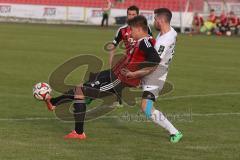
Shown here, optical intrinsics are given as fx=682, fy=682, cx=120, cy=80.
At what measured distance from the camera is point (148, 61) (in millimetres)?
10844

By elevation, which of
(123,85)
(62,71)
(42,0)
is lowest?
(42,0)

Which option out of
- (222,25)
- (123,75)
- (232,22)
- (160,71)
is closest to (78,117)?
(123,75)

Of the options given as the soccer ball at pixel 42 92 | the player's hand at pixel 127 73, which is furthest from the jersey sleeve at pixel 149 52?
the soccer ball at pixel 42 92

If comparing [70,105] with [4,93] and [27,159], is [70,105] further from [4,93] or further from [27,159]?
[27,159]

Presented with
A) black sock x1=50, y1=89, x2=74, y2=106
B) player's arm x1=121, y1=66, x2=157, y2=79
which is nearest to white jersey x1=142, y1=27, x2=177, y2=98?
player's arm x1=121, y1=66, x2=157, y2=79

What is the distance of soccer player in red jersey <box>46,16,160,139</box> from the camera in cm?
1079

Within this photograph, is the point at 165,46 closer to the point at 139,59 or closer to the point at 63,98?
the point at 139,59

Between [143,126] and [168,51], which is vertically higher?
[168,51]

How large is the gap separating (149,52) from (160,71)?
1.65ft

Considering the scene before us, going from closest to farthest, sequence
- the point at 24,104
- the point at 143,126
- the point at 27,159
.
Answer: the point at 27,159 → the point at 143,126 → the point at 24,104

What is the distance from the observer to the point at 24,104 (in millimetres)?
14875

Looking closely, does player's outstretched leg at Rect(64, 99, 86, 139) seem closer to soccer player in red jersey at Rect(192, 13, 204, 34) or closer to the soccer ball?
the soccer ball

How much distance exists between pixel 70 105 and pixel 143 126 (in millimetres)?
2177

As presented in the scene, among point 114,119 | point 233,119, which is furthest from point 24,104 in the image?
point 233,119
